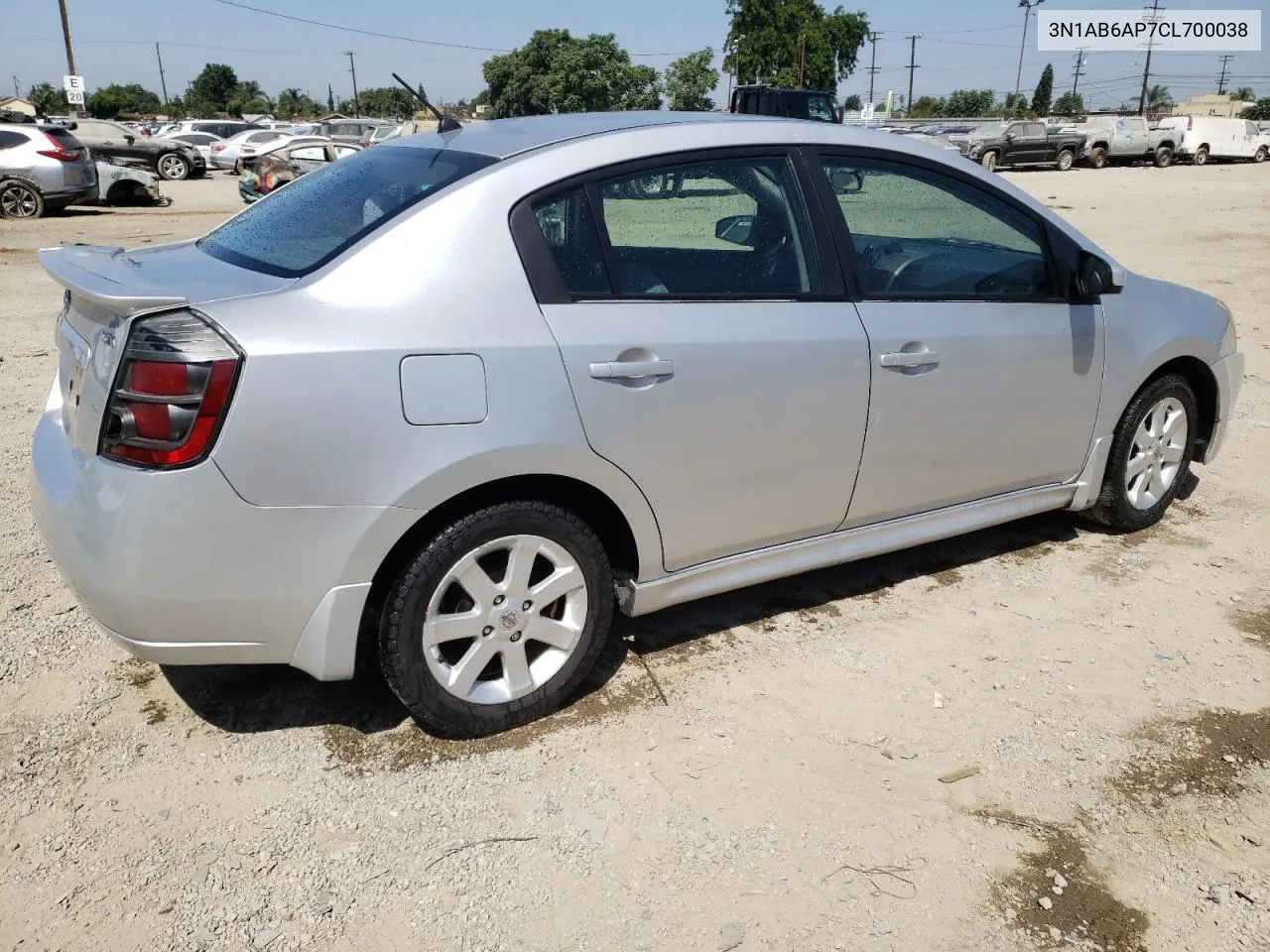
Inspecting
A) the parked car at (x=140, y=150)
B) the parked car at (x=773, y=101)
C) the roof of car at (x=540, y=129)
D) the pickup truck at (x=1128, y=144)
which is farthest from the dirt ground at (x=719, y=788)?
the pickup truck at (x=1128, y=144)

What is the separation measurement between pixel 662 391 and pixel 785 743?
1.10 metres

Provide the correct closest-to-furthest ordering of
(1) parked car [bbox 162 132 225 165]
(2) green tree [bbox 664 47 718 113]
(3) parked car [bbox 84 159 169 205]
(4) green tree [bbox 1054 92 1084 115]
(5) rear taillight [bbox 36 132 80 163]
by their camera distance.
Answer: (5) rear taillight [bbox 36 132 80 163] < (3) parked car [bbox 84 159 169 205] < (1) parked car [bbox 162 132 225 165] < (2) green tree [bbox 664 47 718 113] < (4) green tree [bbox 1054 92 1084 115]

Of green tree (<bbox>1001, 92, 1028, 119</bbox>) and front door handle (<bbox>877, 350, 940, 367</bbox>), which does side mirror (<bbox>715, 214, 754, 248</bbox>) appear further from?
green tree (<bbox>1001, 92, 1028, 119</bbox>)

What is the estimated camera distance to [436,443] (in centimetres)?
261

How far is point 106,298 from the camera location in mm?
2512

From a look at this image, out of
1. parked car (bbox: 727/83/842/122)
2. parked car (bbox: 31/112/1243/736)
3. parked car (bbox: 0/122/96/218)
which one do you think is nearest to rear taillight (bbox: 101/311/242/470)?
parked car (bbox: 31/112/1243/736)

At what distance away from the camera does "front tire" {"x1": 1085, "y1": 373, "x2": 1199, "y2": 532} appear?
4344 mm

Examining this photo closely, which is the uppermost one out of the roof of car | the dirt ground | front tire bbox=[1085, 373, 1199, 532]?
the roof of car

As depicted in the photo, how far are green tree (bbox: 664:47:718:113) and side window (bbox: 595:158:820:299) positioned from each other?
A: 54768 millimetres

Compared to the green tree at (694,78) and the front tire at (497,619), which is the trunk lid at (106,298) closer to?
the front tire at (497,619)

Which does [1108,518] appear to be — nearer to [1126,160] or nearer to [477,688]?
[477,688]

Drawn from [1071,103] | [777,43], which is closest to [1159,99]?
[1071,103]

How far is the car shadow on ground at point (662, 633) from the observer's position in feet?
10.2

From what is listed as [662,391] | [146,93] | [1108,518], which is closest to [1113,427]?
[1108,518]
